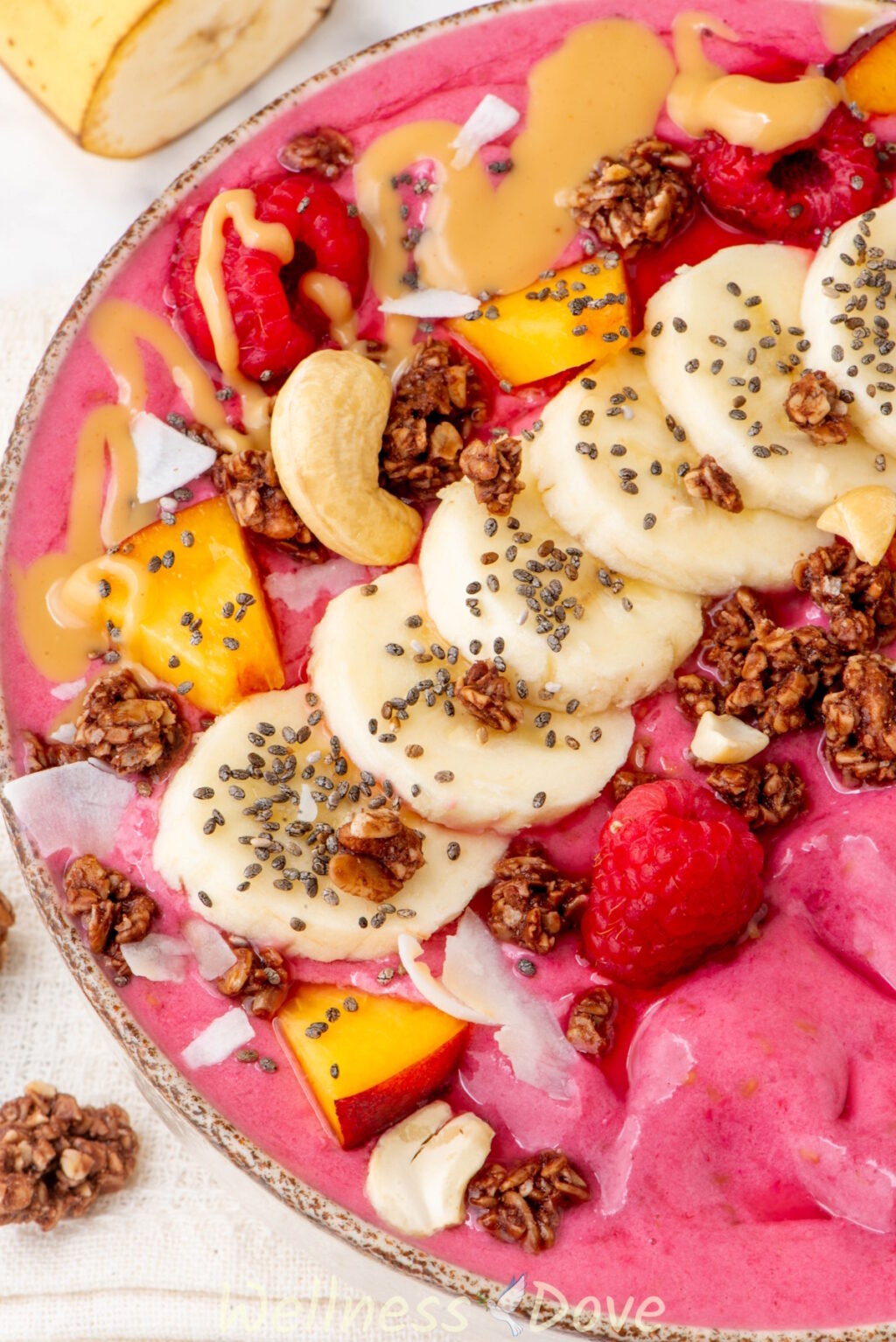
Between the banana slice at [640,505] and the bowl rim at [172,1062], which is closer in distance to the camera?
the bowl rim at [172,1062]

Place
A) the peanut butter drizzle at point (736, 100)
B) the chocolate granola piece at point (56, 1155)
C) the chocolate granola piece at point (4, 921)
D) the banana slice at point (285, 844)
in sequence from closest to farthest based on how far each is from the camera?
the banana slice at point (285, 844) → the peanut butter drizzle at point (736, 100) → the chocolate granola piece at point (56, 1155) → the chocolate granola piece at point (4, 921)

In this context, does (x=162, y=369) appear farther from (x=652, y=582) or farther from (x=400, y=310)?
(x=652, y=582)

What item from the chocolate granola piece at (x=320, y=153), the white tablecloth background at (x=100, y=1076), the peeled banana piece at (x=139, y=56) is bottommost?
the white tablecloth background at (x=100, y=1076)

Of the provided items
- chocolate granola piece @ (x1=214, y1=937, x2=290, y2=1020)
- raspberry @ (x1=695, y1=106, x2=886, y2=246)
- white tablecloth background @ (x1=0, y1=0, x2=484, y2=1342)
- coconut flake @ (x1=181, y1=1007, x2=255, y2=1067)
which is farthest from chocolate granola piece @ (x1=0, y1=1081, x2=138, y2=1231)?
raspberry @ (x1=695, y1=106, x2=886, y2=246)

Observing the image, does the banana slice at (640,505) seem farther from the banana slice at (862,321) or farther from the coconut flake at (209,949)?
the coconut flake at (209,949)

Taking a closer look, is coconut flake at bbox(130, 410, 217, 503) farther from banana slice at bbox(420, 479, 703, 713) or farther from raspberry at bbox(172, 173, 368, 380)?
banana slice at bbox(420, 479, 703, 713)

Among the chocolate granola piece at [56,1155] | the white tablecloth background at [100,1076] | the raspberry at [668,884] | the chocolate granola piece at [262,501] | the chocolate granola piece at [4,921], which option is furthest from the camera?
the chocolate granola piece at [4,921]

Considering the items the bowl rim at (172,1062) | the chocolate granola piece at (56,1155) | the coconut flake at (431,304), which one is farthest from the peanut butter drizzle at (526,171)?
the chocolate granola piece at (56,1155)
